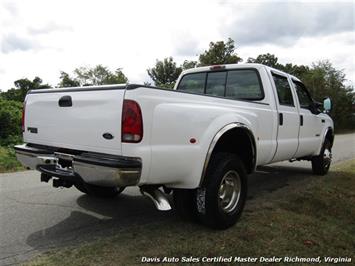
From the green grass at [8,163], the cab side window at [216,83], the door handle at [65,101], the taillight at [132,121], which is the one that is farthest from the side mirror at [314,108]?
the green grass at [8,163]

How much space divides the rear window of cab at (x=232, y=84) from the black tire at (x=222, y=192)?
1.37 metres

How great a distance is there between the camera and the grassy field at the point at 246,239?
3562mm

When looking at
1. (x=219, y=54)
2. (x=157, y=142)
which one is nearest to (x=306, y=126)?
(x=157, y=142)

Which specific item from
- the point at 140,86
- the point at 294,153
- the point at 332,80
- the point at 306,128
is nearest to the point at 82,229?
the point at 140,86

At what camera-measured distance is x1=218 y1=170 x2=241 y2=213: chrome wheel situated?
4.32 metres

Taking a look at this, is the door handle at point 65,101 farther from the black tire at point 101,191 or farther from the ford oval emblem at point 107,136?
the black tire at point 101,191

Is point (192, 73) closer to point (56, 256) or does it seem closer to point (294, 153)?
point (294, 153)

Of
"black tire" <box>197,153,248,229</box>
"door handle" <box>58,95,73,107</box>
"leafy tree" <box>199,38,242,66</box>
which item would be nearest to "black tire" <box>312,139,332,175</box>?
"black tire" <box>197,153,248,229</box>

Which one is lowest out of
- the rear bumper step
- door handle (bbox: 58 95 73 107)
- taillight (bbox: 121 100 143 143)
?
the rear bumper step

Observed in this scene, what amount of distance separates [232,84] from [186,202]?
2.30 meters

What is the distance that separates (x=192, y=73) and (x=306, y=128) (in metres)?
2.21

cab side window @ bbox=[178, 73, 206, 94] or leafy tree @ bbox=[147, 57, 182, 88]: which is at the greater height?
leafy tree @ bbox=[147, 57, 182, 88]

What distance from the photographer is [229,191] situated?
4.46 meters

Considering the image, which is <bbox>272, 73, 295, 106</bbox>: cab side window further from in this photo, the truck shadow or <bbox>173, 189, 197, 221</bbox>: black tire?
<bbox>173, 189, 197, 221</bbox>: black tire
